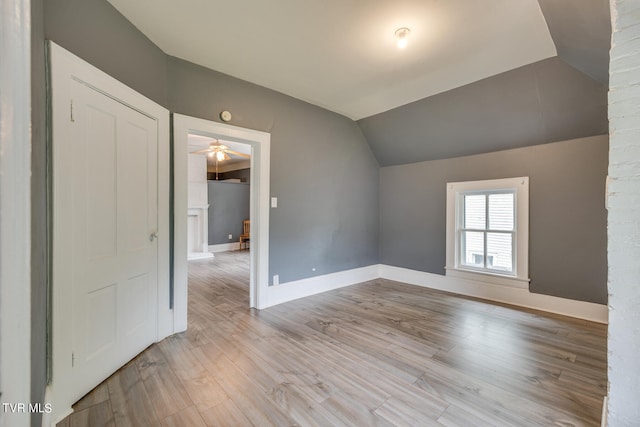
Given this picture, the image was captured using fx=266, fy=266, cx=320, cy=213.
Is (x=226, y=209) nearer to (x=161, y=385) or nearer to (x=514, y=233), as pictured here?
(x=161, y=385)

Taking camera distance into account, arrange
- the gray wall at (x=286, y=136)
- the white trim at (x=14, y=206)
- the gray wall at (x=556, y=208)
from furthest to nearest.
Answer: the gray wall at (x=556, y=208) < the gray wall at (x=286, y=136) < the white trim at (x=14, y=206)

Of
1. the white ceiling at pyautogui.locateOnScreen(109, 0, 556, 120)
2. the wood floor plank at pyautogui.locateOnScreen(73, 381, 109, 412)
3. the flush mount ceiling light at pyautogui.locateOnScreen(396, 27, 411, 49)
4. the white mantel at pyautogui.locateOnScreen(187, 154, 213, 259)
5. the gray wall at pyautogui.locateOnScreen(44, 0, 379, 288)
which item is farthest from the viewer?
the white mantel at pyautogui.locateOnScreen(187, 154, 213, 259)

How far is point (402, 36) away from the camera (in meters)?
2.19

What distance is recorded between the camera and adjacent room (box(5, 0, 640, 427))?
1518 mm

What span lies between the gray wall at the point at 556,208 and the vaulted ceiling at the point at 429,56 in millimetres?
204

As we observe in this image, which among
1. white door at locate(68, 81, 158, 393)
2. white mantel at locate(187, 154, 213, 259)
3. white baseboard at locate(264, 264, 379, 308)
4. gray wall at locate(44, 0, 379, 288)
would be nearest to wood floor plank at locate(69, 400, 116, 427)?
white door at locate(68, 81, 158, 393)

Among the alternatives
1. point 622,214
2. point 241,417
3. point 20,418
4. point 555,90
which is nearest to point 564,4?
point 555,90

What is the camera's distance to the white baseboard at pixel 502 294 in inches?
114

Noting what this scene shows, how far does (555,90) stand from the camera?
269 centimetres

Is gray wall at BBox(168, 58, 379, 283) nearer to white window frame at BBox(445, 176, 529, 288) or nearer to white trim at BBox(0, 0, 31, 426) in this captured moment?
white window frame at BBox(445, 176, 529, 288)

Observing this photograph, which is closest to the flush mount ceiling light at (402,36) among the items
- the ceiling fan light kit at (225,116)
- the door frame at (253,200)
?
the door frame at (253,200)

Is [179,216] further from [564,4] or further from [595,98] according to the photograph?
[595,98]

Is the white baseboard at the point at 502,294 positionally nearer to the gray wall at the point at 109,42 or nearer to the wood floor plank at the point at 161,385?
the wood floor plank at the point at 161,385

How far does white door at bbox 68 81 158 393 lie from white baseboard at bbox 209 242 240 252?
18.7 feet
